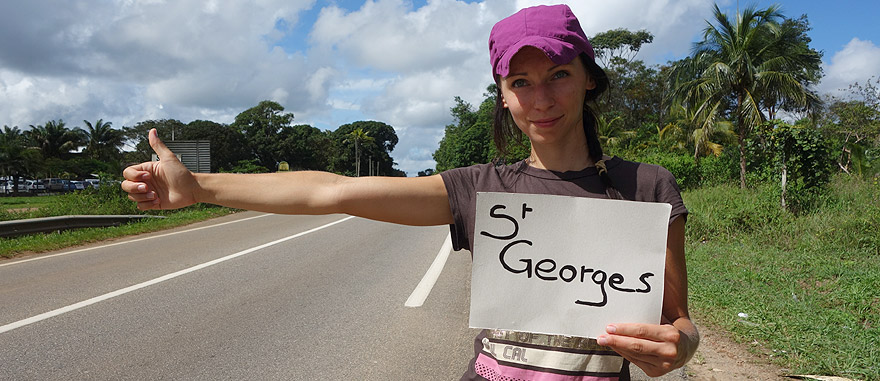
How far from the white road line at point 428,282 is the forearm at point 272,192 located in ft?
15.3

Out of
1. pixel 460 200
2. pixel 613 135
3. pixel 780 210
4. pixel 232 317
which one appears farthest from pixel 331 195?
pixel 613 135

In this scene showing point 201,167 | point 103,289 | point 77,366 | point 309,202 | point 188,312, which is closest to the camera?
point 309,202

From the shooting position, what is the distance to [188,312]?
19.4 ft

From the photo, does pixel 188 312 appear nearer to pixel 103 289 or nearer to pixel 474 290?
pixel 103 289

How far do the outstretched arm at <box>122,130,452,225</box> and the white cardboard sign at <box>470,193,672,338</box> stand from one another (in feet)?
0.74

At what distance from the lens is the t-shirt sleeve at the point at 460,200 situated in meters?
1.61

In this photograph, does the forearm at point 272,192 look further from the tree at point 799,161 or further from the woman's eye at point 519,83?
the tree at point 799,161

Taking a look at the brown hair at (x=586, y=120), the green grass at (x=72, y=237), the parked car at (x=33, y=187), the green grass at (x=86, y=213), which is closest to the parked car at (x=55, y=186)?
the parked car at (x=33, y=187)

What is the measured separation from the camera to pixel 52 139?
6600 cm

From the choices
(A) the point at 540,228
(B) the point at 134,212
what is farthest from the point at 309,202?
(B) the point at 134,212

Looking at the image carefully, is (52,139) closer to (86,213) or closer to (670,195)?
(86,213)

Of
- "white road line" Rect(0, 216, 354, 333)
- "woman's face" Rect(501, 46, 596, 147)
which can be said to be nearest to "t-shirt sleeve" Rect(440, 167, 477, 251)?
"woman's face" Rect(501, 46, 596, 147)

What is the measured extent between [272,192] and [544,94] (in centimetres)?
80

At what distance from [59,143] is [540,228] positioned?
7937cm
